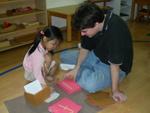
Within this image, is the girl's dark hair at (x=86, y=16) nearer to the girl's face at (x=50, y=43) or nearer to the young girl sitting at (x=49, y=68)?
the girl's face at (x=50, y=43)

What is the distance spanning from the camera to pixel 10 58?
2.40m

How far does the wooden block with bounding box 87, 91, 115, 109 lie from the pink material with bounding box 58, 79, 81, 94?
13 cm

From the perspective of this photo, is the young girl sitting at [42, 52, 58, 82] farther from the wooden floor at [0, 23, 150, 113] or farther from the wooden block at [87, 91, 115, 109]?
the wooden block at [87, 91, 115, 109]

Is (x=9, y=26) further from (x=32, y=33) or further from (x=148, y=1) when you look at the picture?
(x=148, y=1)

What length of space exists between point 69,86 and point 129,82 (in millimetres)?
516

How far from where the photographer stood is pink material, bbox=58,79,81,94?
1776 millimetres

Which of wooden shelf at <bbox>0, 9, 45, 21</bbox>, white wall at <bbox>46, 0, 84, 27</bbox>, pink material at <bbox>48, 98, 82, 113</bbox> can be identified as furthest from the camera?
white wall at <bbox>46, 0, 84, 27</bbox>

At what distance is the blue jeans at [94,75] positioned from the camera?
5.65 ft

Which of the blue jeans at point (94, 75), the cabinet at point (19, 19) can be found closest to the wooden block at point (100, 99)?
the blue jeans at point (94, 75)

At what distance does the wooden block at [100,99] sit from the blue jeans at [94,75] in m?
0.04

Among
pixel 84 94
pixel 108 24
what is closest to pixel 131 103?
pixel 84 94

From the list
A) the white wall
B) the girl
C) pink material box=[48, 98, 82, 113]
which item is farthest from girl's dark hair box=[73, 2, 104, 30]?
the white wall

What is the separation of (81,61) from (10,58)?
3.02 ft

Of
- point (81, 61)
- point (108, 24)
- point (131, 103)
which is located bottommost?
point (131, 103)
